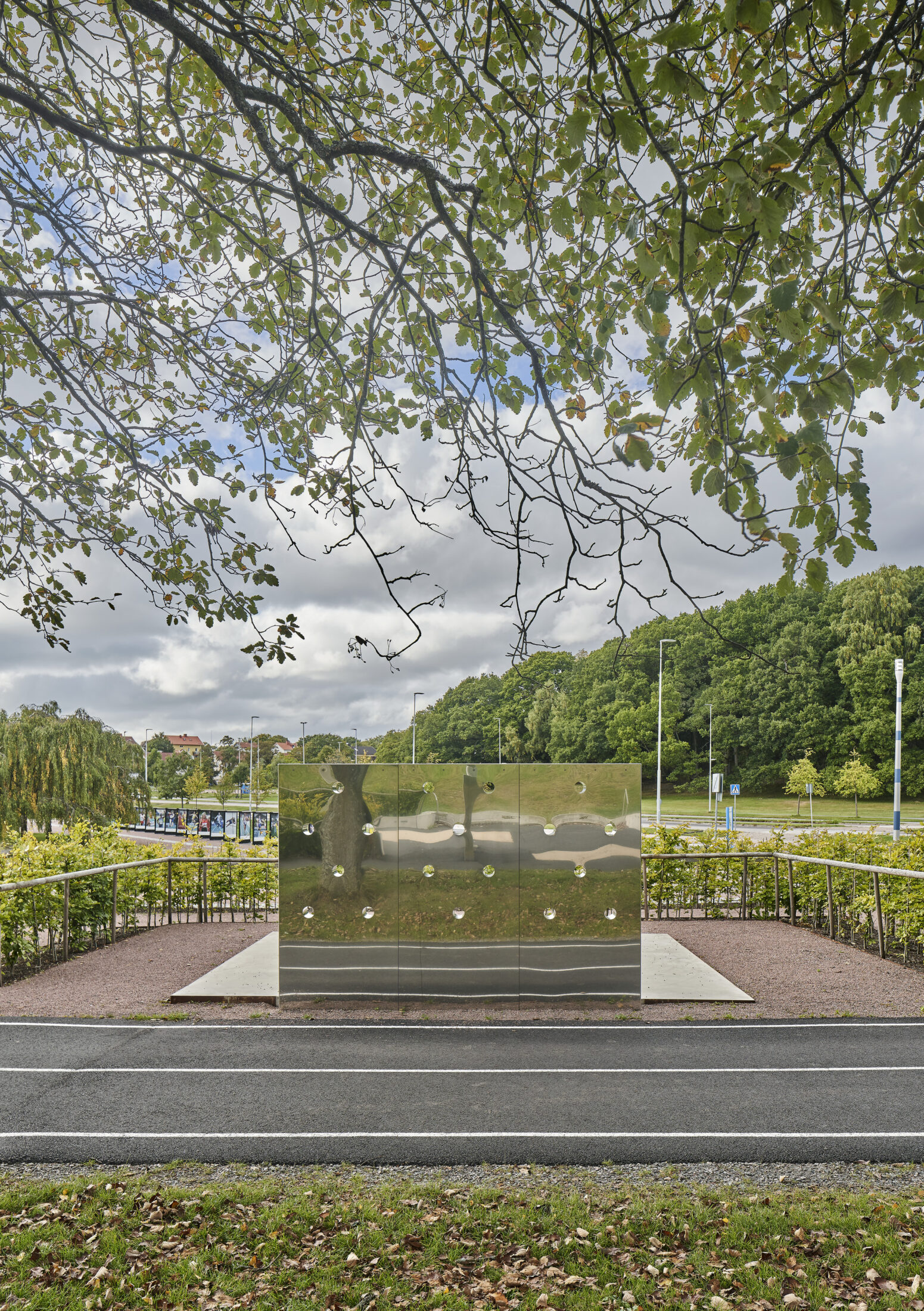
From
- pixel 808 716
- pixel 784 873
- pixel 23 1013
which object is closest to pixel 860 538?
pixel 23 1013

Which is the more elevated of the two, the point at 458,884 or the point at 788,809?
the point at 458,884

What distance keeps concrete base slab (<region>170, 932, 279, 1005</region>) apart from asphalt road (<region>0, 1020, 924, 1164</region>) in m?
0.83

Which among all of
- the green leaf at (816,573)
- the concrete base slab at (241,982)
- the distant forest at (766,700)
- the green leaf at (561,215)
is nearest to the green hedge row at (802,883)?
the concrete base slab at (241,982)

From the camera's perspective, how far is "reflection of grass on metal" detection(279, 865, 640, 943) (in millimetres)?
8062

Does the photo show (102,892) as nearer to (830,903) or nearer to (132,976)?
(132,976)

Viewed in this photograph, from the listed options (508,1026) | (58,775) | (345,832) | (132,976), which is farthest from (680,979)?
(58,775)

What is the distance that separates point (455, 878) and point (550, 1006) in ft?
5.17

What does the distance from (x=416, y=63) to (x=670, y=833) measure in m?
10.8

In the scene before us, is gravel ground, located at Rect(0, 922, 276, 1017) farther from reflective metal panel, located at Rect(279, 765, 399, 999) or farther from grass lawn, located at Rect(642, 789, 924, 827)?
grass lawn, located at Rect(642, 789, 924, 827)

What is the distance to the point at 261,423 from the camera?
4.79m

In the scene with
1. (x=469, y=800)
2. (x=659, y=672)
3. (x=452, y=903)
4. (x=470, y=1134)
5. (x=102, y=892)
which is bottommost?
(x=470, y=1134)

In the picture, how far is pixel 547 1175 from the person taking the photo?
14.4 feet

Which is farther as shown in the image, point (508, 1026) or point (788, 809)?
point (788, 809)

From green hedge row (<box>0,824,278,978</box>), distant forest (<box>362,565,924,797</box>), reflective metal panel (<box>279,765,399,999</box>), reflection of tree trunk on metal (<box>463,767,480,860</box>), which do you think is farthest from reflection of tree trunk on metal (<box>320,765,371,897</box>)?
distant forest (<box>362,565,924,797</box>)
